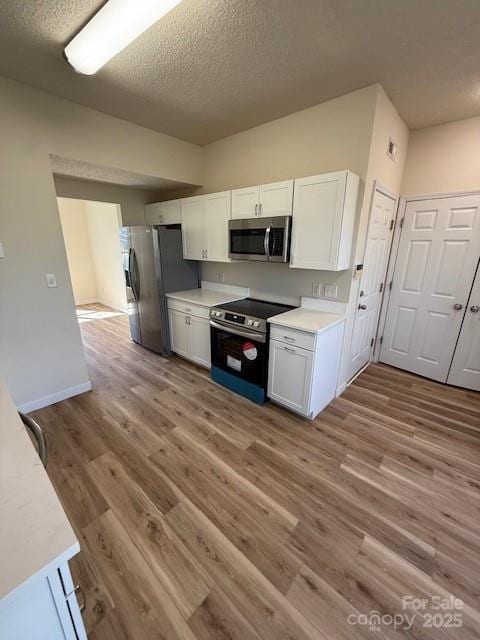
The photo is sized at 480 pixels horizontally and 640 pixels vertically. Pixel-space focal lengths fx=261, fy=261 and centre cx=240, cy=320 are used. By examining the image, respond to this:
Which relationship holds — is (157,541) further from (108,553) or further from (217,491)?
(217,491)

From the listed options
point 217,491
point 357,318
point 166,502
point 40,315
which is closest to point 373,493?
point 217,491

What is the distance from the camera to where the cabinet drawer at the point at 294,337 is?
2.18 meters

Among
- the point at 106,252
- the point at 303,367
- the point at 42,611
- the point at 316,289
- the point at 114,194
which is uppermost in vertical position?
the point at 114,194

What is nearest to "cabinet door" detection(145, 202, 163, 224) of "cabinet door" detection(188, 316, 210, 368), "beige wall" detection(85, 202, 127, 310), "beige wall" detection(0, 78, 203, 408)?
"beige wall" detection(0, 78, 203, 408)

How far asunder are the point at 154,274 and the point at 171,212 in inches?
37.2

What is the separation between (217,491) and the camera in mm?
1768

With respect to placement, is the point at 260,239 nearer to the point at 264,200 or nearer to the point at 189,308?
the point at 264,200

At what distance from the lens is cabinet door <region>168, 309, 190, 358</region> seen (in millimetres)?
3402

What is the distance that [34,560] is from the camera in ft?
1.95

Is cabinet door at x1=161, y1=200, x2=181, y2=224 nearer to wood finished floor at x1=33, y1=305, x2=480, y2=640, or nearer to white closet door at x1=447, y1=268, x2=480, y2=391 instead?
wood finished floor at x1=33, y1=305, x2=480, y2=640

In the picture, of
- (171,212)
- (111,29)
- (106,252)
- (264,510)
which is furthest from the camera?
(106,252)

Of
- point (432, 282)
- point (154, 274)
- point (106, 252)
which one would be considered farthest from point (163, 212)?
point (432, 282)

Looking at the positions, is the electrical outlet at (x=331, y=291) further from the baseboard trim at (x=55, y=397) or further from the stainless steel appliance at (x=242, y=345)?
the baseboard trim at (x=55, y=397)

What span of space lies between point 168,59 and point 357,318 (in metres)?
2.74
